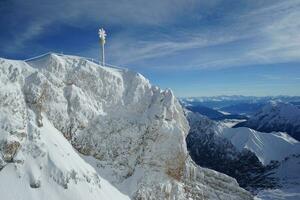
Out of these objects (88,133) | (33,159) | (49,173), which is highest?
(88,133)

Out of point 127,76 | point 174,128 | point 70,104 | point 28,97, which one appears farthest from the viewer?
point 127,76

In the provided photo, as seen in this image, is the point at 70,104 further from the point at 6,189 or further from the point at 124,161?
the point at 6,189

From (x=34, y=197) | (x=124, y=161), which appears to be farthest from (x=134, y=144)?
(x=34, y=197)

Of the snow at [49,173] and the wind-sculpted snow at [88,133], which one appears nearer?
the snow at [49,173]

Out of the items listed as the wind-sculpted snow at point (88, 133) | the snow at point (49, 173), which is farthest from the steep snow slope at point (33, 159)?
the wind-sculpted snow at point (88, 133)

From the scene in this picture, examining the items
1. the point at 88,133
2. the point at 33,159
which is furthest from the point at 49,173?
the point at 88,133

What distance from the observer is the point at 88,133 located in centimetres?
6525

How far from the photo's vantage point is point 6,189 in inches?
1950

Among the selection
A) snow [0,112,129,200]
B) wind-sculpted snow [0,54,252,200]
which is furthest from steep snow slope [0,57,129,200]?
wind-sculpted snow [0,54,252,200]

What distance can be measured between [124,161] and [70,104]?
13.1 metres

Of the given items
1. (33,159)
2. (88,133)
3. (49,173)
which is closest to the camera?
(49,173)

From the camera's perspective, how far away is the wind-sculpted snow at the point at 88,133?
5375cm

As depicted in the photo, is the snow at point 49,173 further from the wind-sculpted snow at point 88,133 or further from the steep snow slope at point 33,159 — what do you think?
the wind-sculpted snow at point 88,133

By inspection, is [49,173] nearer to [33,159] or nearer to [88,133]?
[33,159]
